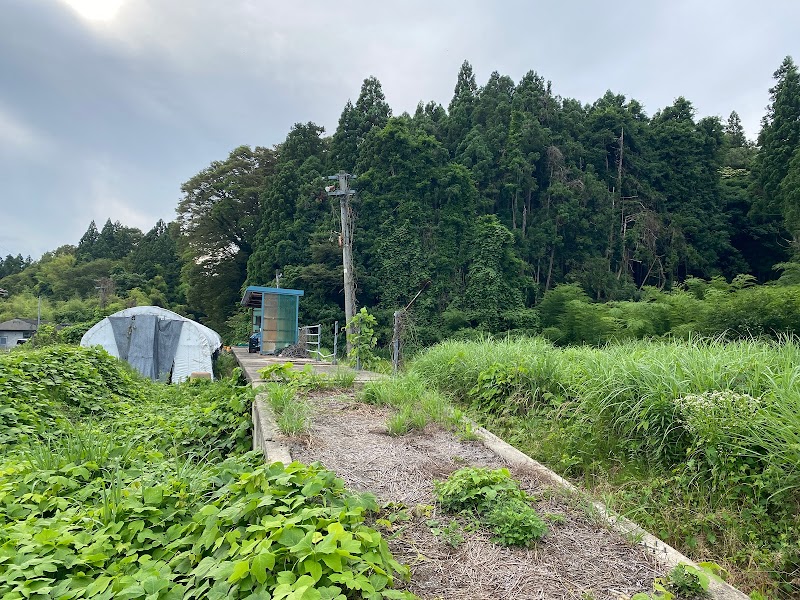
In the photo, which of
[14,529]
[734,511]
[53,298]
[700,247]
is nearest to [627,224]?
[700,247]

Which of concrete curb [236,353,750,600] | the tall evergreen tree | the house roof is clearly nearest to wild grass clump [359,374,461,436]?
concrete curb [236,353,750,600]

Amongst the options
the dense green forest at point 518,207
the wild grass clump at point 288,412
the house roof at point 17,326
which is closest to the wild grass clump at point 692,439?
the wild grass clump at point 288,412

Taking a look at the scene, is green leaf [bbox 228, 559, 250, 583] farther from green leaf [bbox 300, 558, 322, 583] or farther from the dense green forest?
the dense green forest

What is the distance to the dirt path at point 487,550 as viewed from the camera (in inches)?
67.9

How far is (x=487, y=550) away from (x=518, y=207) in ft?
85.5

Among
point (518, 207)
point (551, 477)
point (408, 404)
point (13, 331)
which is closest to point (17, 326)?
point (13, 331)

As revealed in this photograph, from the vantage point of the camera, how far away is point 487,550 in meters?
1.97

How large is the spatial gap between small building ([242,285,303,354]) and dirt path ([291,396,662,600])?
11408 mm

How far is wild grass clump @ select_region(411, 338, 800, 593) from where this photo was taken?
7.75 ft

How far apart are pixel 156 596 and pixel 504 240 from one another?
73.0ft

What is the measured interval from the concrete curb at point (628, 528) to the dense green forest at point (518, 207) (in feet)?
59.6

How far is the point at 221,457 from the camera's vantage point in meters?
4.07

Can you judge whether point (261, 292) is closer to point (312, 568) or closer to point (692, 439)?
point (692, 439)

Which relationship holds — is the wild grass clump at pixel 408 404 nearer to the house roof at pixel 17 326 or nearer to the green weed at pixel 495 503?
the green weed at pixel 495 503
